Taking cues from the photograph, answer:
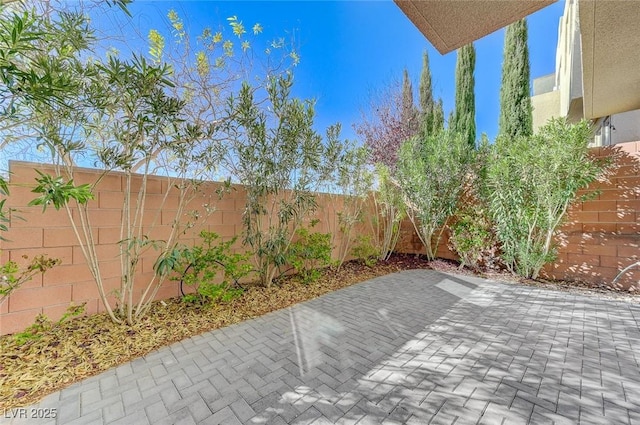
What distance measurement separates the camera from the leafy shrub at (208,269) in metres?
3.69

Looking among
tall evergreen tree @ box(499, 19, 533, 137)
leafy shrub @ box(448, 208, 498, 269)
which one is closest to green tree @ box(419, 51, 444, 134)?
tall evergreen tree @ box(499, 19, 533, 137)

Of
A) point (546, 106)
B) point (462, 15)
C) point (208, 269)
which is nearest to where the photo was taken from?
point (462, 15)

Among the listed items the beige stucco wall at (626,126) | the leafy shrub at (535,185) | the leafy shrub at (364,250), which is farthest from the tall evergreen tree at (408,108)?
the leafy shrub at (364,250)

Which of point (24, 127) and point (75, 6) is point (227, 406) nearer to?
point (24, 127)

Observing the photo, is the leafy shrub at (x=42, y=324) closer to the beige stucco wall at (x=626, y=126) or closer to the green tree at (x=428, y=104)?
the beige stucco wall at (x=626, y=126)

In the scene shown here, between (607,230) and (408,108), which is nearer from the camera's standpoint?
(607,230)

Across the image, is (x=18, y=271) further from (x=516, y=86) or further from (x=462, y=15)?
(x=516, y=86)

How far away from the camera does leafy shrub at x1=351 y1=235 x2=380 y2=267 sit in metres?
6.89

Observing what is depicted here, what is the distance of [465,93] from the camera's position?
10.9 metres

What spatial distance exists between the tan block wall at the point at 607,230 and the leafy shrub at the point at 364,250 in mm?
3886

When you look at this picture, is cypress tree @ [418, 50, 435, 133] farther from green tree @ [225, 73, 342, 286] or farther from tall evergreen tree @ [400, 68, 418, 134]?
green tree @ [225, 73, 342, 286]

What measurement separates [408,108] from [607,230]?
8.00 metres

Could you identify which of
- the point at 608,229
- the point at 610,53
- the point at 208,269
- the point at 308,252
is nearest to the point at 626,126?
the point at 608,229

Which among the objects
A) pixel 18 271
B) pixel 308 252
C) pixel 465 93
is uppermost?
pixel 465 93
